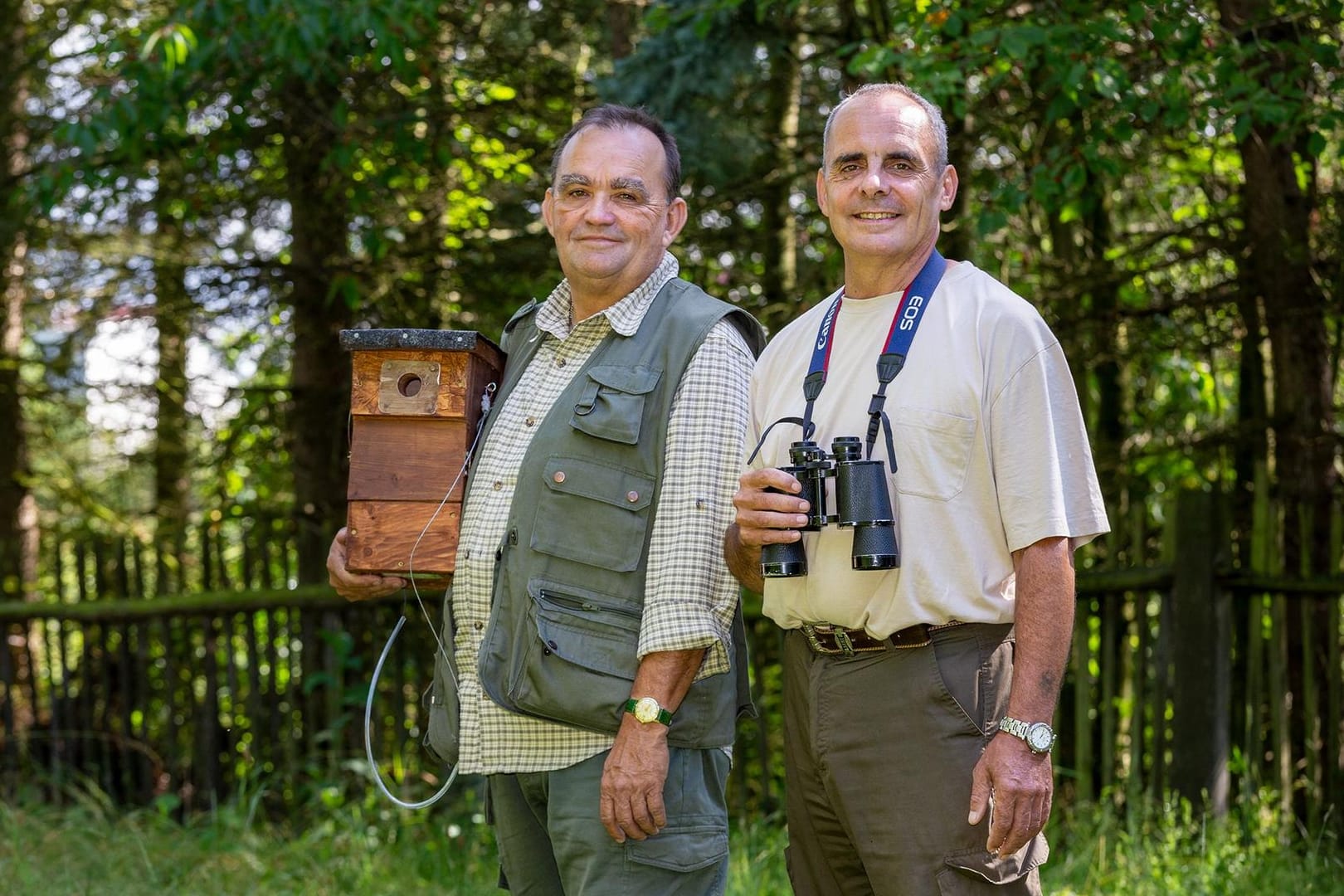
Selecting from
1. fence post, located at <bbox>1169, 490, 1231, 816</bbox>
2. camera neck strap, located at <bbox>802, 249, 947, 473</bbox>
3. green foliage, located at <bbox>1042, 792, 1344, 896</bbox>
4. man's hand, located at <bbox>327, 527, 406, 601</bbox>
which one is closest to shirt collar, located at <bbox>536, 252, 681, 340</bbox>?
camera neck strap, located at <bbox>802, 249, 947, 473</bbox>

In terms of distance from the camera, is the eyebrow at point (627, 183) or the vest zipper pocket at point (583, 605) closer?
the vest zipper pocket at point (583, 605)

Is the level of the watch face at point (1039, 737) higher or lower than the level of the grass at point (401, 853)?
higher

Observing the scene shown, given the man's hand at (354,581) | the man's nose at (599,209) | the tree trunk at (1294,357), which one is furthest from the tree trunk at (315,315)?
the tree trunk at (1294,357)

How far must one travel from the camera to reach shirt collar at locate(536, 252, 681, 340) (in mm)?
2836

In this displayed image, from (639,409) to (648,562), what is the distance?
318 mm

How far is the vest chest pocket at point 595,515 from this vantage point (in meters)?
2.66

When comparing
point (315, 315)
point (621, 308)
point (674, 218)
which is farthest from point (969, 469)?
point (315, 315)

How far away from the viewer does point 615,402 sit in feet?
8.90

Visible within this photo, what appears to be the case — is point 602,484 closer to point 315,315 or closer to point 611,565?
point 611,565

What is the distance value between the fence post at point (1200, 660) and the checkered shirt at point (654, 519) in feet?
8.64

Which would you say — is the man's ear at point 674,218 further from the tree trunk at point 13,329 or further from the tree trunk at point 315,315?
the tree trunk at point 13,329

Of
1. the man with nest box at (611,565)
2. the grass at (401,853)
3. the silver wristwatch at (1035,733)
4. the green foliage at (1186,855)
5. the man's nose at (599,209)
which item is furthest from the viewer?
the grass at (401,853)

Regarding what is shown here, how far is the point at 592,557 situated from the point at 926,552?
28.1 inches

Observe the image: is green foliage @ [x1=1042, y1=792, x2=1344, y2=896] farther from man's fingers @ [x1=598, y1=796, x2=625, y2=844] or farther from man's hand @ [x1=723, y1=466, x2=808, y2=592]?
man's hand @ [x1=723, y1=466, x2=808, y2=592]
